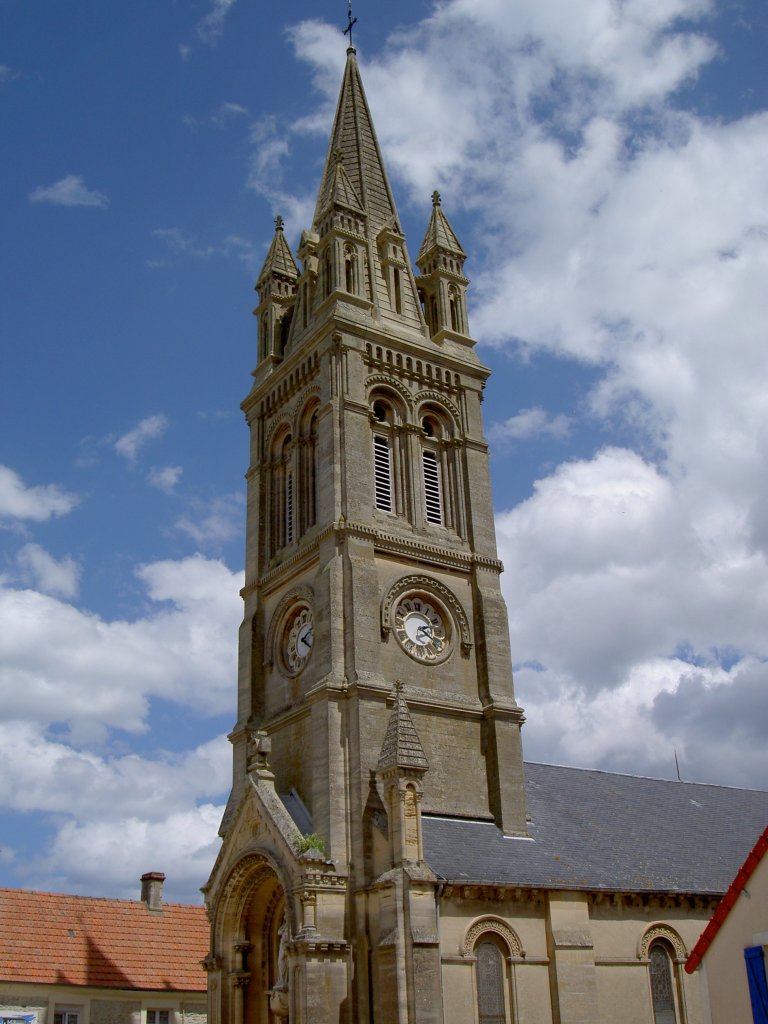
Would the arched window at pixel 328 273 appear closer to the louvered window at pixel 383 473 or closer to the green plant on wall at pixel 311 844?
the louvered window at pixel 383 473

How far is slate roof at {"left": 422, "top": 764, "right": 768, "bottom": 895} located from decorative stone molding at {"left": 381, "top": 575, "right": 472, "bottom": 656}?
5.05 metres

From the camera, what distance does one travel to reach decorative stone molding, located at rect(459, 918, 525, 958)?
88.9 feet

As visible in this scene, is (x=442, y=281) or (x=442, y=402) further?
(x=442, y=281)

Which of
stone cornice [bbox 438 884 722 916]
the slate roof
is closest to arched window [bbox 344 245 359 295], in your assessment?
the slate roof

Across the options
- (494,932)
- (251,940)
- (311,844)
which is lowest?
(494,932)

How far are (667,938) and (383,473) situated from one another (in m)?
15.6

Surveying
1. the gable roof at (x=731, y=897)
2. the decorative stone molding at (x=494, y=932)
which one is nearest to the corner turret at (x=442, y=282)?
the decorative stone molding at (x=494, y=932)

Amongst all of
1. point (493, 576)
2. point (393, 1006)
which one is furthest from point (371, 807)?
point (493, 576)

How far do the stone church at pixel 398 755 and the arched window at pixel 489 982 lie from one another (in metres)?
0.06

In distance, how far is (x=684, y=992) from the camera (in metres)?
29.7

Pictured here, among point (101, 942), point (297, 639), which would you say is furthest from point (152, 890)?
Answer: point (297, 639)

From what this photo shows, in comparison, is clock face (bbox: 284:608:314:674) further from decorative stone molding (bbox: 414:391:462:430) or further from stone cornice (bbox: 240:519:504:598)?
decorative stone molding (bbox: 414:391:462:430)

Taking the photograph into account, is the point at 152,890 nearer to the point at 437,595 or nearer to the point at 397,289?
the point at 437,595

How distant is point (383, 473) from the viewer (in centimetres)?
3553
